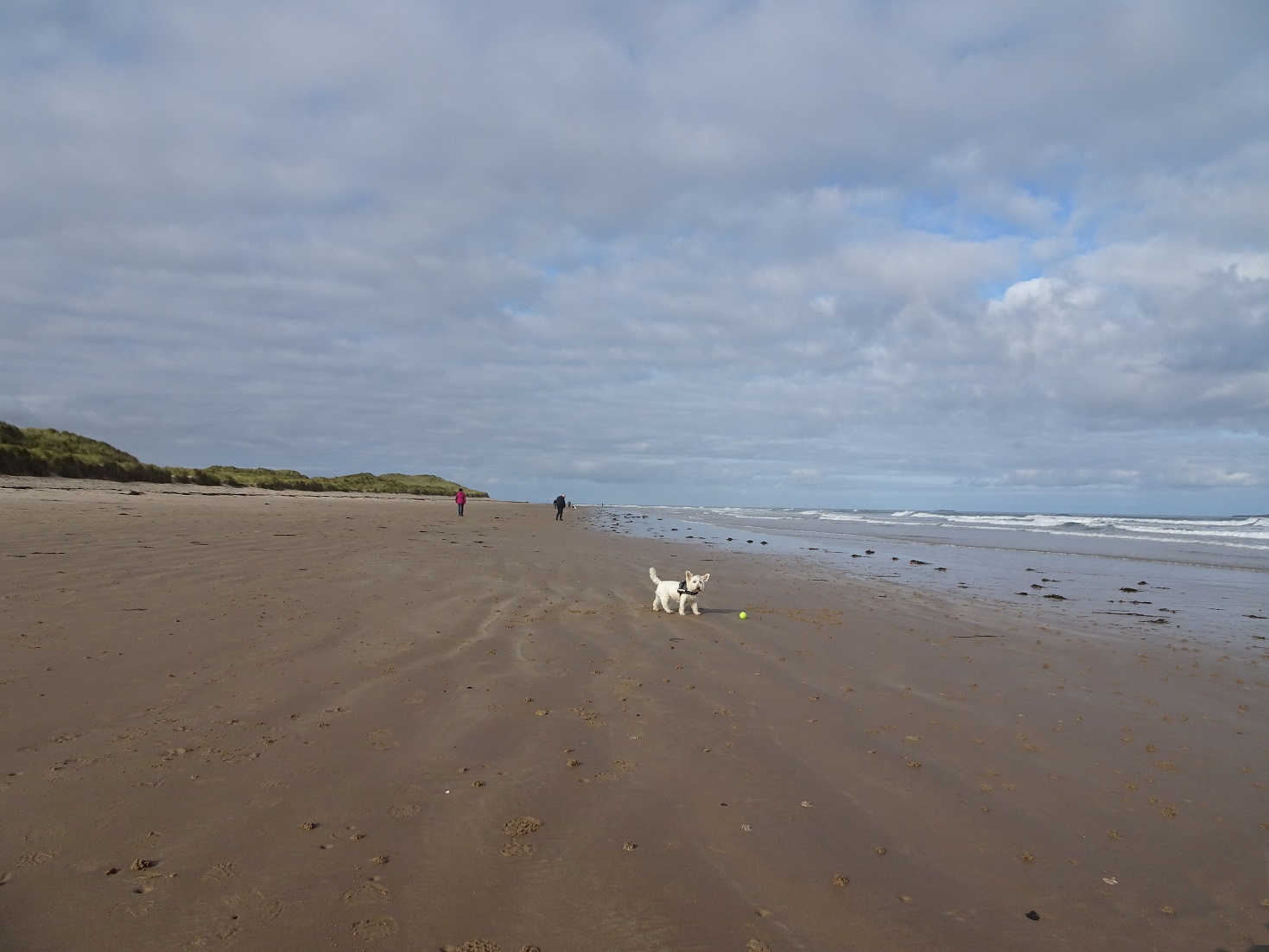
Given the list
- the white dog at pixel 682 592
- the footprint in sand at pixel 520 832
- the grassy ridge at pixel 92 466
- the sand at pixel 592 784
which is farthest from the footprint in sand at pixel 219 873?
the grassy ridge at pixel 92 466

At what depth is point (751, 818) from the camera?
403 centimetres

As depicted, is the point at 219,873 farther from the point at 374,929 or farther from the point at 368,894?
the point at 374,929

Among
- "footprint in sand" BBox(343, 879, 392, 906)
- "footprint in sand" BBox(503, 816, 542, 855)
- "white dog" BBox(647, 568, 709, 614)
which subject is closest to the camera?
"footprint in sand" BBox(343, 879, 392, 906)

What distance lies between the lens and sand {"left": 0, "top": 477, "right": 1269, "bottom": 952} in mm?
3076

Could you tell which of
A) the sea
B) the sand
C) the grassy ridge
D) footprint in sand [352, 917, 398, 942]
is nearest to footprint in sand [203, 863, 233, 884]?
the sand

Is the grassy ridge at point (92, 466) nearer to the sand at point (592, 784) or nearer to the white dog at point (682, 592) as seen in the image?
the sand at point (592, 784)

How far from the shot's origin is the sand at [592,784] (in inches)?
121

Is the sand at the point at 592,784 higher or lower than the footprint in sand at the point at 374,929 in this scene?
higher

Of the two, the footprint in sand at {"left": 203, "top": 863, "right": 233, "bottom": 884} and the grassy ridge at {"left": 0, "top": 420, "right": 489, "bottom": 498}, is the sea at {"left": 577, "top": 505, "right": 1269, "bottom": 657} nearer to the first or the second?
the footprint in sand at {"left": 203, "top": 863, "right": 233, "bottom": 884}

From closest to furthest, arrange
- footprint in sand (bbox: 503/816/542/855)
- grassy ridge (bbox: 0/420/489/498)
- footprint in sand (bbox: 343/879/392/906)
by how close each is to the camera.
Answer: footprint in sand (bbox: 343/879/392/906)
footprint in sand (bbox: 503/816/542/855)
grassy ridge (bbox: 0/420/489/498)

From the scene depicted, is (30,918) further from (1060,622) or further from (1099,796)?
(1060,622)

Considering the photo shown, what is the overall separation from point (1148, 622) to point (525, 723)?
11339 millimetres

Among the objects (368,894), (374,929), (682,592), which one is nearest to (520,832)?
(368,894)

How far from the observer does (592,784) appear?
436 centimetres
